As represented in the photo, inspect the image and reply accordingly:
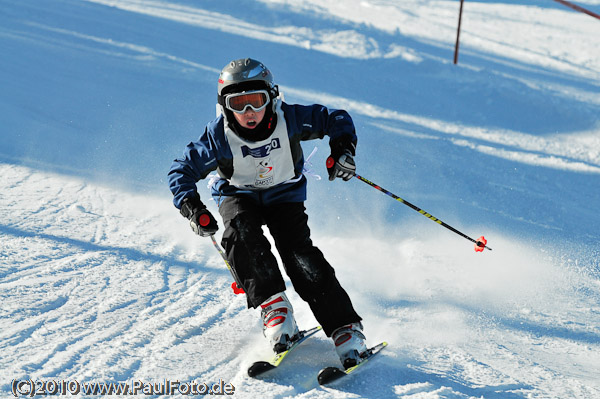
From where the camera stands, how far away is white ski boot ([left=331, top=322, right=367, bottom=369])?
3170mm

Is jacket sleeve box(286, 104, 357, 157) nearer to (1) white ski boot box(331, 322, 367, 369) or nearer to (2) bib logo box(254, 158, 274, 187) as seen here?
(2) bib logo box(254, 158, 274, 187)

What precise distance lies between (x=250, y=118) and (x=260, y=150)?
207mm

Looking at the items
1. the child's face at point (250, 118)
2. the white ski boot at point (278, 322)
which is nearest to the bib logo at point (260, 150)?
the child's face at point (250, 118)

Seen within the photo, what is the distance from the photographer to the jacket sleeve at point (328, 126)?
3.75 m

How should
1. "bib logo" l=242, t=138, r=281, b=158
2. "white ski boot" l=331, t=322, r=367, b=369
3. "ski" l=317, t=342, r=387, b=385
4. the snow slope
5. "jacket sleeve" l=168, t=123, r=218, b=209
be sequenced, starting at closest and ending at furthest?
"ski" l=317, t=342, r=387, b=385, "white ski boot" l=331, t=322, r=367, b=369, the snow slope, "jacket sleeve" l=168, t=123, r=218, b=209, "bib logo" l=242, t=138, r=281, b=158

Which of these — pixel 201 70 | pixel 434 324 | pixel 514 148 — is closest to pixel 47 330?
pixel 434 324

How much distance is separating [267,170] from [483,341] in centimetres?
165

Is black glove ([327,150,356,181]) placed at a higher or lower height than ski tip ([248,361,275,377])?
higher

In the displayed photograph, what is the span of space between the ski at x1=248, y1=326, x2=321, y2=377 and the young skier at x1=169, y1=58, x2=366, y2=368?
0.14 ft

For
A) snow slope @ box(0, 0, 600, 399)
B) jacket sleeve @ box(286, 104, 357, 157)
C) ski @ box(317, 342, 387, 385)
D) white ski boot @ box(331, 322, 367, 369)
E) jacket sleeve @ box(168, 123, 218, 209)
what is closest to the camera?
ski @ box(317, 342, 387, 385)

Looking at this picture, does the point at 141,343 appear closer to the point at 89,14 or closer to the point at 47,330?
the point at 47,330

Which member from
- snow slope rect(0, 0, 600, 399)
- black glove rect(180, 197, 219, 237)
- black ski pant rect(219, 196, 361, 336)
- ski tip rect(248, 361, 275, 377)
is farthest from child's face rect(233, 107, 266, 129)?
ski tip rect(248, 361, 275, 377)

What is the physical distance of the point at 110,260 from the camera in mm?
4410

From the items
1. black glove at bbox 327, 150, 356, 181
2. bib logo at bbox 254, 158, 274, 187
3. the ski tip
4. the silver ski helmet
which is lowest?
the ski tip
